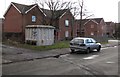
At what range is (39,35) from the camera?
31.2 meters

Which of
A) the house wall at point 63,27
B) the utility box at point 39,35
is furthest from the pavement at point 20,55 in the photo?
the house wall at point 63,27

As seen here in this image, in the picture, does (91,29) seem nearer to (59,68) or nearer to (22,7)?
(22,7)

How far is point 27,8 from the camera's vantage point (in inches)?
1918

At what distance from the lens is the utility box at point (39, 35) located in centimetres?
3103

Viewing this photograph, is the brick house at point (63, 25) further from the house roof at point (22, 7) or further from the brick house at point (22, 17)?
the house roof at point (22, 7)

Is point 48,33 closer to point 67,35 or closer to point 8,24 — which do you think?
point 8,24

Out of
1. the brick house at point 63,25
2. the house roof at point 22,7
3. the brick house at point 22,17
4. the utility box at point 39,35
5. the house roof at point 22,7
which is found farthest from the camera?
the brick house at point 63,25

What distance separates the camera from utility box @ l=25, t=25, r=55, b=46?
31.0 meters

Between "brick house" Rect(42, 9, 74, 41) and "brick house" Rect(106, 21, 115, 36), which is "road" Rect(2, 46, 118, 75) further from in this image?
"brick house" Rect(106, 21, 115, 36)

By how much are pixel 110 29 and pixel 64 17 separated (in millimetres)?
51760

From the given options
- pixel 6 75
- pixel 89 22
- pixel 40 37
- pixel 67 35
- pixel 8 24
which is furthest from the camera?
pixel 89 22

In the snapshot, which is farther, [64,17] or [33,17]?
[64,17]

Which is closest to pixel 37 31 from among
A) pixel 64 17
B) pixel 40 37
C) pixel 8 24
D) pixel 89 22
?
pixel 40 37

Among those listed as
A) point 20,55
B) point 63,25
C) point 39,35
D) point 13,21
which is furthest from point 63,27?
point 20,55
